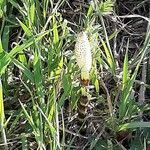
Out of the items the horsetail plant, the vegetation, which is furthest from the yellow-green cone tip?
the vegetation

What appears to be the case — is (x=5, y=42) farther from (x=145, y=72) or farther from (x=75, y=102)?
(x=145, y=72)

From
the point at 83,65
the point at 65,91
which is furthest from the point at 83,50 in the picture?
the point at 65,91

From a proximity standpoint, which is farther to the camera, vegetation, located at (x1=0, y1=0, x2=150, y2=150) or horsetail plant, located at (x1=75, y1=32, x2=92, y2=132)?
vegetation, located at (x1=0, y1=0, x2=150, y2=150)

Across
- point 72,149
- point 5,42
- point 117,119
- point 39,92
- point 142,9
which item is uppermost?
point 142,9

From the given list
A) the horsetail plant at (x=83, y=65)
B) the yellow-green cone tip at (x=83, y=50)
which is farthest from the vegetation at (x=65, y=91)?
the yellow-green cone tip at (x=83, y=50)

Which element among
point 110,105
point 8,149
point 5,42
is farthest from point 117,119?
point 5,42

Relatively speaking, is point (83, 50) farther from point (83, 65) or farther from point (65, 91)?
point (65, 91)

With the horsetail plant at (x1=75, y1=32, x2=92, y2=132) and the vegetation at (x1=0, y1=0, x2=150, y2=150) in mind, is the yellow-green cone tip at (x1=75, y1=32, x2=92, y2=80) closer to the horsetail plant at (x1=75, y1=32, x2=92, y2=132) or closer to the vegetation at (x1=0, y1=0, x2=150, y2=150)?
the horsetail plant at (x1=75, y1=32, x2=92, y2=132)

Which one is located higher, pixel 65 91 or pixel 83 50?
pixel 83 50

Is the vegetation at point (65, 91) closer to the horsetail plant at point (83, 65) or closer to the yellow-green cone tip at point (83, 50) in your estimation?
the horsetail plant at point (83, 65)
